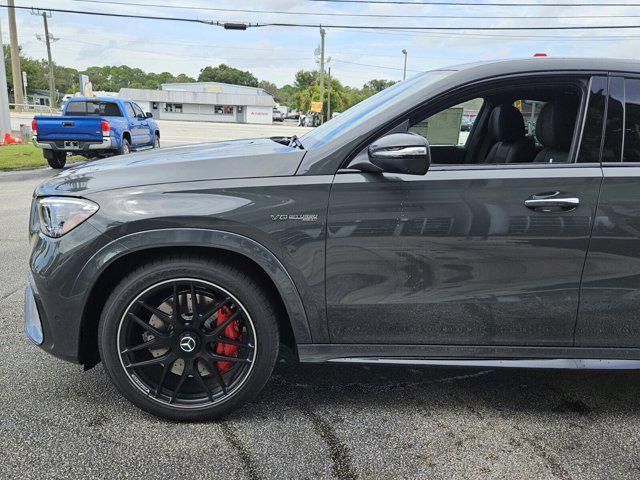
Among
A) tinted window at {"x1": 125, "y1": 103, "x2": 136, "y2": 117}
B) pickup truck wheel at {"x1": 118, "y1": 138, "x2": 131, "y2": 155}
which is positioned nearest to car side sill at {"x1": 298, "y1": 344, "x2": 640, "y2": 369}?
pickup truck wheel at {"x1": 118, "y1": 138, "x2": 131, "y2": 155}

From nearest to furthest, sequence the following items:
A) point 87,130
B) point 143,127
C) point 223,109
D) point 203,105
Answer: point 87,130 → point 143,127 → point 203,105 → point 223,109

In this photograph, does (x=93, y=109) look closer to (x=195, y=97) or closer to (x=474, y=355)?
(x=474, y=355)

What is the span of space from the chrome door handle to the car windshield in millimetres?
749

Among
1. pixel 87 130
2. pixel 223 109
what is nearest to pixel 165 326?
pixel 87 130

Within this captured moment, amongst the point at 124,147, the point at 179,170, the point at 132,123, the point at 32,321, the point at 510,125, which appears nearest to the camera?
the point at 179,170

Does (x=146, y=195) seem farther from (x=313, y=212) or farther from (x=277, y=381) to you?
(x=277, y=381)

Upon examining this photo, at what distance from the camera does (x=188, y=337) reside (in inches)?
104

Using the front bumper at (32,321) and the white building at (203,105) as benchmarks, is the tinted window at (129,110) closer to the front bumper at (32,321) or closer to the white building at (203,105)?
the front bumper at (32,321)

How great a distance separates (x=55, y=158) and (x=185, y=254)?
1289 centimetres

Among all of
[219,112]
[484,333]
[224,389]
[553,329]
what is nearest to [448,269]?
[484,333]

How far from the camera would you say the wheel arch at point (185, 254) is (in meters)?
2.48

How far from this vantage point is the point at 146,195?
2510 millimetres

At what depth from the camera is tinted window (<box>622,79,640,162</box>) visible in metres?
2.55

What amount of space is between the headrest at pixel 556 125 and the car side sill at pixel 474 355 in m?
1.01
